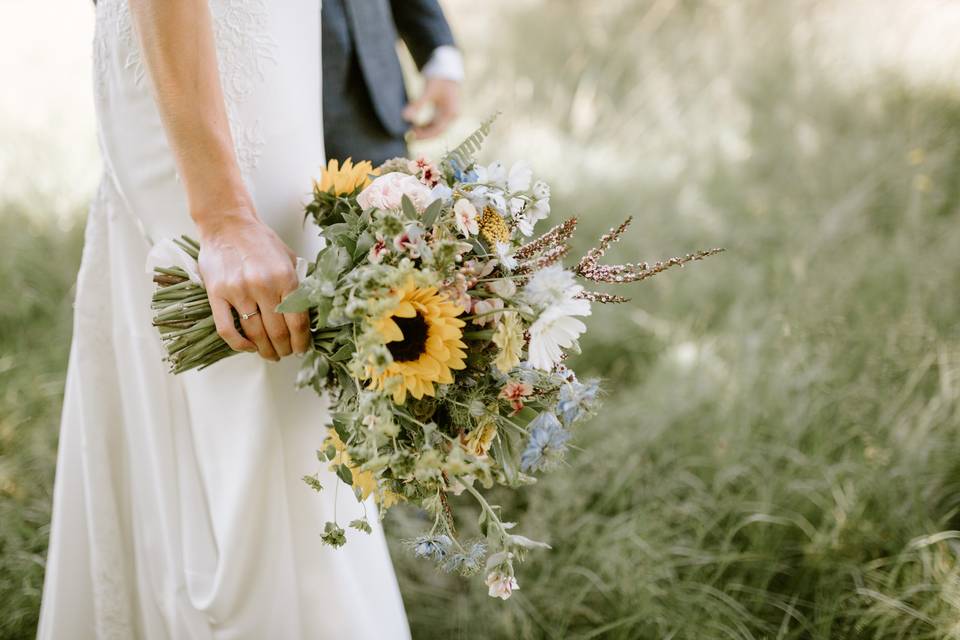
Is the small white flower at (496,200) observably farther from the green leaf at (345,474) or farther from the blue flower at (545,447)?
the green leaf at (345,474)

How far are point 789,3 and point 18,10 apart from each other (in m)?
5.60

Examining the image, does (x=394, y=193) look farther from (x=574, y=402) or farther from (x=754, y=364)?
(x=754, y=364)

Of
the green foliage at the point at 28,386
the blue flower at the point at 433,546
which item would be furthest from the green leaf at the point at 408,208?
the green foliage at the point at 28,386

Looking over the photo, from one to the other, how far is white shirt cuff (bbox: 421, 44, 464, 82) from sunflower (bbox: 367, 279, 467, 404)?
54.5 inches

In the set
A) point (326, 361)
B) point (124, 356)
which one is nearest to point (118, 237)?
point (124, 356)

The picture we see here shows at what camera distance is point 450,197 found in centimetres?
116

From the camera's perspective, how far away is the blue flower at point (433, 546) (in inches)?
46.1

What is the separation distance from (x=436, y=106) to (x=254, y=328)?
1322 mm

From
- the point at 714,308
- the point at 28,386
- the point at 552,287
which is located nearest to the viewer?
the point at 552,287

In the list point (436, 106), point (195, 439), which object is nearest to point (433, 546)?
point (195, 439)

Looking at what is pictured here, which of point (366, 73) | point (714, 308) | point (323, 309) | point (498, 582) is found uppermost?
point (366, 73)

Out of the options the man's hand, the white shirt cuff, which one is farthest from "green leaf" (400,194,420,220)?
the white shirt cuff

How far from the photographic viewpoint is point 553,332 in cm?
106

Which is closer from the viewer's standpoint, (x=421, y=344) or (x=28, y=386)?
(x=421, y=344)
